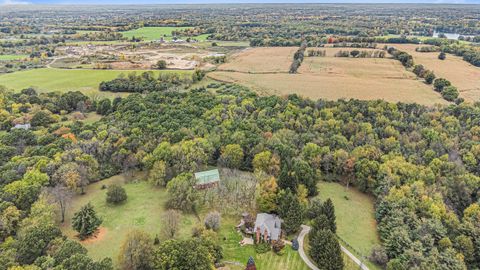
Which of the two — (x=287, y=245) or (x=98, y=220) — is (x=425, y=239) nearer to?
(x=287, y=245)

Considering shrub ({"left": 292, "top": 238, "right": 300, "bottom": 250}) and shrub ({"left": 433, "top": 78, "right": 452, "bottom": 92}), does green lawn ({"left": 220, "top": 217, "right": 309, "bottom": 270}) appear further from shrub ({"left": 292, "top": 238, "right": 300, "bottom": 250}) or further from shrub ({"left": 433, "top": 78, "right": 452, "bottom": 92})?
shrub ({"left": 433, "top": 78, "right": 452, "bottom": 92})

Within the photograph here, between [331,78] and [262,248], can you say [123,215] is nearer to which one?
[262,248]

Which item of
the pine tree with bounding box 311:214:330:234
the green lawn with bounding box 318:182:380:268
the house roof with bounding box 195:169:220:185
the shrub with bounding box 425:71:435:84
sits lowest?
the green lawn with bounding box 318:182:380:268

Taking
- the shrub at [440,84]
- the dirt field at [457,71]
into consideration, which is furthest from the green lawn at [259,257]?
the shrub at [440,84]

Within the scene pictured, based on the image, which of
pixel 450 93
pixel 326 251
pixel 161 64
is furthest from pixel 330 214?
pixel 161 64

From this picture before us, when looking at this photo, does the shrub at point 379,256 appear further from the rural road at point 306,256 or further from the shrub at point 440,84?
the shrub at point 440,84

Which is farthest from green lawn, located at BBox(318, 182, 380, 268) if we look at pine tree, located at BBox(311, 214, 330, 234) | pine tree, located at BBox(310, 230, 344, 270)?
pine tree, located at BBox(310, 230, 344, 270)
